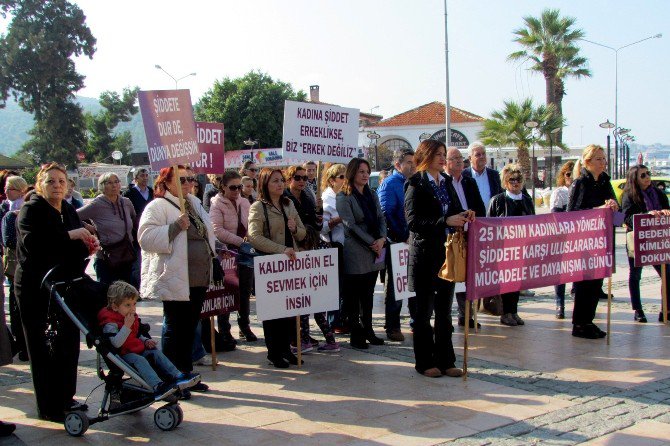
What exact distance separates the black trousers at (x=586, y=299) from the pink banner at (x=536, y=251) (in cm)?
23

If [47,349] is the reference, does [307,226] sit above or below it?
above

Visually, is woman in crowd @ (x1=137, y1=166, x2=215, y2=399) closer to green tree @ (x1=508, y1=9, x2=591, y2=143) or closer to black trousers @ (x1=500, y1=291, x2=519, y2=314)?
black trousers @ (x1=500, y1=291, x2=519, y2=314)

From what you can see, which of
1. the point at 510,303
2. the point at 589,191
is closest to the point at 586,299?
the point at 510,303

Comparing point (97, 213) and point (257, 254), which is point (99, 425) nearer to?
point (257, 254)

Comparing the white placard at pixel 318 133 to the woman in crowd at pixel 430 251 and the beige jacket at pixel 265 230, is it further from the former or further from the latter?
the woman in crowd at pixel 430 251

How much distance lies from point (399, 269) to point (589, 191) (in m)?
2.24

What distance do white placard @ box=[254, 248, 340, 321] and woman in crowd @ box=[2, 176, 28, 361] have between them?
2.17 metres

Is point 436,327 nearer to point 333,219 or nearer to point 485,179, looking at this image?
point 333,219

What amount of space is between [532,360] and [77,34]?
5902 centimetres

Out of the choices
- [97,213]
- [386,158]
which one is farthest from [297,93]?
[97,213]

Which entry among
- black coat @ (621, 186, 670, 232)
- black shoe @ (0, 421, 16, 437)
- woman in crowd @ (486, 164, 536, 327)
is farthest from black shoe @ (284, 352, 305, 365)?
black coat @ (621, 186, 670, 232)

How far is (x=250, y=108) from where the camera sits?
59.4 m

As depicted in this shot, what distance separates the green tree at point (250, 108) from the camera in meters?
59.7

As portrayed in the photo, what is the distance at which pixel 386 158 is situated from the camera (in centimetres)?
6006
